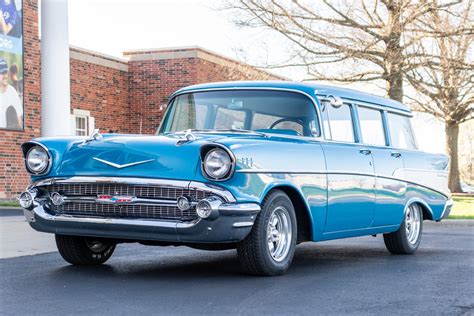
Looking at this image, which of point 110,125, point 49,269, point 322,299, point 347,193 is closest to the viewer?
point 322,299

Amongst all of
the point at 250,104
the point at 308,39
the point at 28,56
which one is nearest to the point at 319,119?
the point at 250,104

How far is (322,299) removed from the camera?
19.0 ft

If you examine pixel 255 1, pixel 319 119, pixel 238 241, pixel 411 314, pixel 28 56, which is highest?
pixel 255 1

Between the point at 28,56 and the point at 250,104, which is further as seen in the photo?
the point at 28,56

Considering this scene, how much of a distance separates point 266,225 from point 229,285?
0.59 meters

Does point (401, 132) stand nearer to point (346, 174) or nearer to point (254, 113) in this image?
point (346, 174)

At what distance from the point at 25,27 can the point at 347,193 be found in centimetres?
1524

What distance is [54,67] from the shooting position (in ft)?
44.8

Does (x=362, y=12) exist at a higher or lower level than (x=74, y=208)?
higher

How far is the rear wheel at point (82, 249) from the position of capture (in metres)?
7.27

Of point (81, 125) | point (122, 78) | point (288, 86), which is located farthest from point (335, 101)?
point (122, 78)

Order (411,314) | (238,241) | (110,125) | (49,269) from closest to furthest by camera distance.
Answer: (411,314), (238,241), (49,269), (110,125)

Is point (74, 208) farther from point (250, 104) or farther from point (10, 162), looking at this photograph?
point (10, 162)

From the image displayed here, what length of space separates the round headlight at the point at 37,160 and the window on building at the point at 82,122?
16972mm
